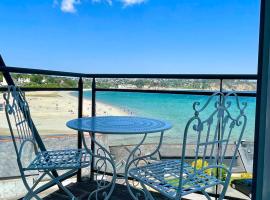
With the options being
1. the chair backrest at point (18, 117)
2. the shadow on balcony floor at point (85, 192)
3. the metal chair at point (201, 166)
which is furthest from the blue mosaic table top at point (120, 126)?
the shadow on balcony floor at point (85, 192)

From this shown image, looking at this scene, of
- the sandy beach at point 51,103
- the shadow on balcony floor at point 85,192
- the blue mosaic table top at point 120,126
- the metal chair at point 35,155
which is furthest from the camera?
the sandy beach at point 51,103

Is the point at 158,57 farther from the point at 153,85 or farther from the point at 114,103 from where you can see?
the point at 153,85

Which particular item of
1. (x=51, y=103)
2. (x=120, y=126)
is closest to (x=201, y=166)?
(x=120, y=126)

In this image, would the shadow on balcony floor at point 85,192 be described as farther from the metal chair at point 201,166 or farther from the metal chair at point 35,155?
the metal chair at point 201,166

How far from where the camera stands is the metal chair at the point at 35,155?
6.36 ft

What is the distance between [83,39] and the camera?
36.9 m

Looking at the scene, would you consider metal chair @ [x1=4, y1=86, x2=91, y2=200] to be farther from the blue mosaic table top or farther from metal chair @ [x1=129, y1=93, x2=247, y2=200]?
metal chair @ [x1=129, y1=93, x2=247, y2=200]

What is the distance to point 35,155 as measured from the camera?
2.31m

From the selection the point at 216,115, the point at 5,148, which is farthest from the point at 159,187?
the point at 5,148

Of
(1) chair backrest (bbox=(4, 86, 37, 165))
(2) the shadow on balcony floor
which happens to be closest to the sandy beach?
(1) chair backrest (bbox=(4, 86, 37, 165))

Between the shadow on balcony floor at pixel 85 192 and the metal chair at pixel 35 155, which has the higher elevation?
the metal chair at pixel 35 155

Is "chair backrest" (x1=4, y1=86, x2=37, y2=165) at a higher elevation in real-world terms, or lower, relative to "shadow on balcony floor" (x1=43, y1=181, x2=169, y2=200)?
higher

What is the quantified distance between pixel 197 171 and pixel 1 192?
1.79 meters

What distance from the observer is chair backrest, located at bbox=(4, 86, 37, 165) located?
1892mm
